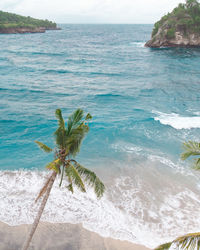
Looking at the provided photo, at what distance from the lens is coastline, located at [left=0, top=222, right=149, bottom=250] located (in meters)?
13.6

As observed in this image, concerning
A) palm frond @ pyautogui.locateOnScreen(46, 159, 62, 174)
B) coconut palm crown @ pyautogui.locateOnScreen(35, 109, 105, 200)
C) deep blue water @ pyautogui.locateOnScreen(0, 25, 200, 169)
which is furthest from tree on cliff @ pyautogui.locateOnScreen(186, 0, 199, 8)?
palm frond @ pyautogui.locateOnScreen(46, 159, 62, 174)

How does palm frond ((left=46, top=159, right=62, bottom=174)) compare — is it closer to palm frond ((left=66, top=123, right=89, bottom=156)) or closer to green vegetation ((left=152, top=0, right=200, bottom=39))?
palm frond ((left=66, top=123, right=89, bottom=156))

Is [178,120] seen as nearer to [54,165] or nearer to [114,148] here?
[114,148]

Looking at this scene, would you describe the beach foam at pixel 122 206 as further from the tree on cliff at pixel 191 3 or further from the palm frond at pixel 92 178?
the tree on cliff at pixel 191 3

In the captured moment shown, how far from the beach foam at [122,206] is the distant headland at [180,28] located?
85.6 m

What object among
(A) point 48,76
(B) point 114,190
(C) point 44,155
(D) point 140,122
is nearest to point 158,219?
(B) point 114,190

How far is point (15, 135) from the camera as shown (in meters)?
27.3

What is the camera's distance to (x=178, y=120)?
31.0 metres

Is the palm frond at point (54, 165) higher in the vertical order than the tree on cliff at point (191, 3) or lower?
lower

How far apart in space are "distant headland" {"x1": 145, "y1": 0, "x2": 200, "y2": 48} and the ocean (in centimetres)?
4335

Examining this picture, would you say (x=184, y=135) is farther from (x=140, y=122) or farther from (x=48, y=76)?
(x=48, y=76)

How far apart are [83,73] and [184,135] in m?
35.3

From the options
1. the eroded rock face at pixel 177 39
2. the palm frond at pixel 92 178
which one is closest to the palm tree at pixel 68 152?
the palm frond at pixel 92 178

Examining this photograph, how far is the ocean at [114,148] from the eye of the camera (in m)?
16.0
